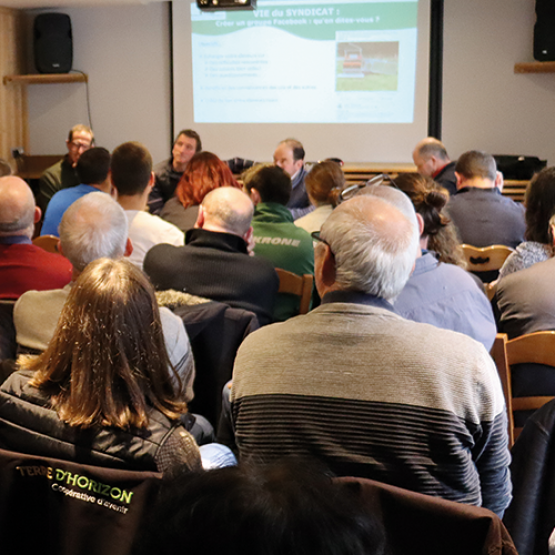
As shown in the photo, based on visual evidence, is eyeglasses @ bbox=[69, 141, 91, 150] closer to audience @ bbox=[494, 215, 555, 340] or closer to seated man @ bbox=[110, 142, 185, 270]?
seated man @ bbox=[110, 142, 185, 270]

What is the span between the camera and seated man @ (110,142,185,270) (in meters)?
3.47

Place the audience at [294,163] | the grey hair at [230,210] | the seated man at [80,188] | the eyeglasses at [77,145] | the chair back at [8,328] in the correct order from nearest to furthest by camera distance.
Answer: the chair back at [8,328] → the grey hair at [230,210] → the seated man at [80,188] → the audience at [294,163] → the eyeglasses at [77,145]

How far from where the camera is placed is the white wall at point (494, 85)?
22.7 ft

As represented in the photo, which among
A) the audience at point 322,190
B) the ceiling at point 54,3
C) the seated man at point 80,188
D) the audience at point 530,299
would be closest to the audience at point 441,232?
the audience at point 530,299

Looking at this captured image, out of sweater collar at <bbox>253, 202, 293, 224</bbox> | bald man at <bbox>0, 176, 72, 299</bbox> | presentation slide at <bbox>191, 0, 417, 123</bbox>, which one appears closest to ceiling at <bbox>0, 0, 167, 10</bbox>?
presentation slide at <bbox>191, 0, 417, 123</bbox>

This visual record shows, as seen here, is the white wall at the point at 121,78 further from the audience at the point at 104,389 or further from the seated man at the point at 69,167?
the audience at the point at 104,389

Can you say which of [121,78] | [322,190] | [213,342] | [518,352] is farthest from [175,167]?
[518,352]

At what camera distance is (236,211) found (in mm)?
2814

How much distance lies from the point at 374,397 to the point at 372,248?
0.35 meters

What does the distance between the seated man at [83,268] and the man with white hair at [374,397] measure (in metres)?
0.38

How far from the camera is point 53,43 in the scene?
25.1 ft

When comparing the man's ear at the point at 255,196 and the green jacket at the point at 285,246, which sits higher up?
the man's ear at the point at 255,196

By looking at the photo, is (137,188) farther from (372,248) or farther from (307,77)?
(307,77)

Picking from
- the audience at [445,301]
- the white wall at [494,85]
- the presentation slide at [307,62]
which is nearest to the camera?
the audience at [445,301]
